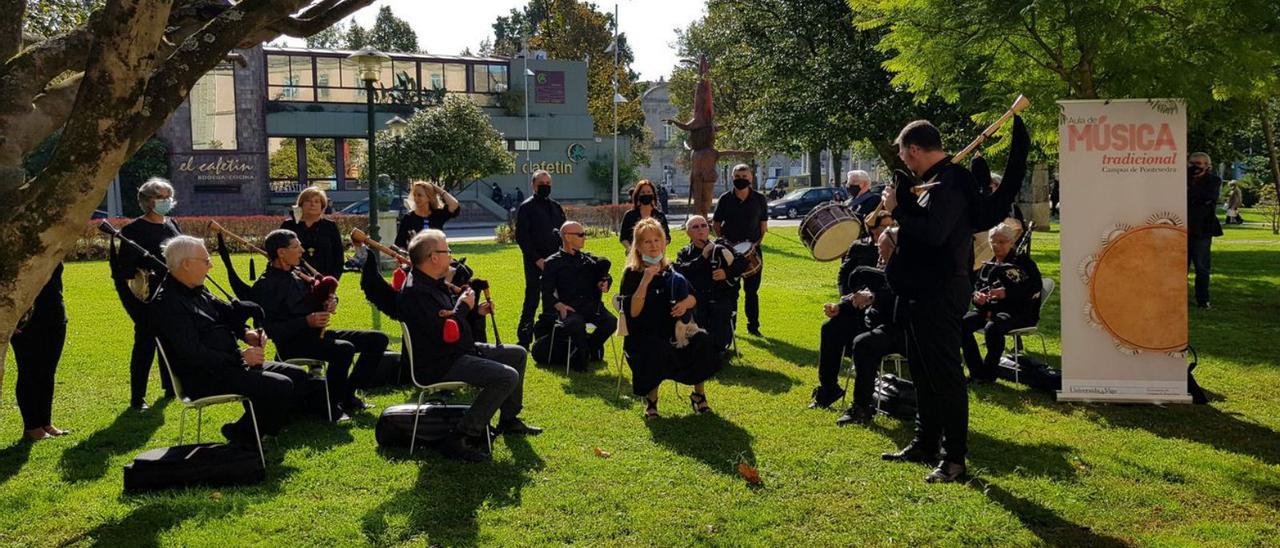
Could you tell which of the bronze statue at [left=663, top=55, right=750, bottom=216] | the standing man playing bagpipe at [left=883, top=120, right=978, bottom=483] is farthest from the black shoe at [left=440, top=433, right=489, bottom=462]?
the bronze statue at [left=663, top=55, right=750, bottom=216]

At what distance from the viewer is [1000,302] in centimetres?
825

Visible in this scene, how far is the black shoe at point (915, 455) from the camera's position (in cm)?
601

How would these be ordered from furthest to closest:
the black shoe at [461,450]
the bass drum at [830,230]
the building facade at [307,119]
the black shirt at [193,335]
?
1. the building facade at [307,119]
2. the bass drum at [830,230]
3. the black shoe at [461,450]
4. the black shirt at [193,335]

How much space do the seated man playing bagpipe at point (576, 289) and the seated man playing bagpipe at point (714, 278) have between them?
85cm

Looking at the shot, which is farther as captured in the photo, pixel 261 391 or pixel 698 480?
pixel 261 391

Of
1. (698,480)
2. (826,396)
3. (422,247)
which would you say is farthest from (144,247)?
(826,396)

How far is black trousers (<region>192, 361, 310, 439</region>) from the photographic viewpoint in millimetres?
5938

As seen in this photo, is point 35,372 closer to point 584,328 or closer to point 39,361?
point 39,361

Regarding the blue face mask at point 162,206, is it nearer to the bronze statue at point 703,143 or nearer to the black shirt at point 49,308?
the black shirt at point 49,308

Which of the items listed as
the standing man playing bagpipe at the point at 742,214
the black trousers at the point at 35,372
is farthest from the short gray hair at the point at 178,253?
the standing man playing bagpipe at the point at 742,214

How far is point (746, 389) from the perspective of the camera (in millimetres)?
8227

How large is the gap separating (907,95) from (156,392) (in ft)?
52.9

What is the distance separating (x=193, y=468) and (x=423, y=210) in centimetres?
411

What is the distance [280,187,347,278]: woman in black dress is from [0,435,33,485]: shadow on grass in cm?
264
